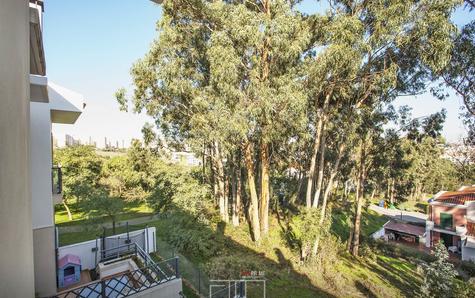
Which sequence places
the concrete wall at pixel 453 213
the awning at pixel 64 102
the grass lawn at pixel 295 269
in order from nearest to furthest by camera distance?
the awning at pixel 64 102, the grass lawn at pixel 295 269, the concrete wall at pixel 453 213

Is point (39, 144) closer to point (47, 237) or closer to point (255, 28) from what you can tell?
point (47, 237)

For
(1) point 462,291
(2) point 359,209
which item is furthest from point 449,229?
(1) point 462,291

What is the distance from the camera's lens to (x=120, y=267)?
862 centimetres

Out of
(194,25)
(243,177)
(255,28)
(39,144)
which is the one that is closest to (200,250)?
(243,177)

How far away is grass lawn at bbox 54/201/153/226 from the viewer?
58.5ft

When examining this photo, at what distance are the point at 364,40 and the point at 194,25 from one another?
715cm

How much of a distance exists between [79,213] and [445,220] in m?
28.4

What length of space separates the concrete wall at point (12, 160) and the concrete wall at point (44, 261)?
190 inches

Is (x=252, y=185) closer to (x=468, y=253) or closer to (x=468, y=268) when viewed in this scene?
(x=468, y=268)

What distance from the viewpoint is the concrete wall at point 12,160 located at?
4.84 ft

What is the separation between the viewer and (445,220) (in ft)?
68.5

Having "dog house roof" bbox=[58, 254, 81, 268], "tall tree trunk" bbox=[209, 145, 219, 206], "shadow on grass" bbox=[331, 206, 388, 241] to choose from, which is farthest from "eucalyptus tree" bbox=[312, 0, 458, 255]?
"dog house roof" bbox=[58, 254, 81, 268]

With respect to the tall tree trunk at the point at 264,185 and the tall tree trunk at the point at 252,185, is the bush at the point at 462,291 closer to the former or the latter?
the tall tree trunk at the point at 264,185

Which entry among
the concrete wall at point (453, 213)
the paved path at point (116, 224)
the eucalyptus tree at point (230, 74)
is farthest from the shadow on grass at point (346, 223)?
the paved path at point (116, 224)
